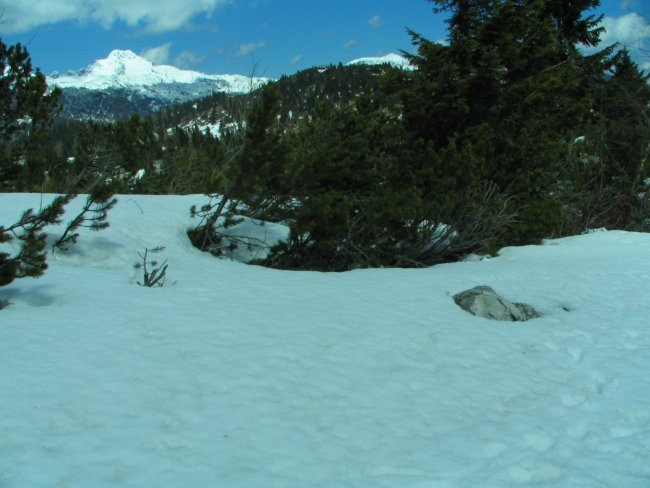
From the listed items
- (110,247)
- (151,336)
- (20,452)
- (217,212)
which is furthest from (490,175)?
(20,452)

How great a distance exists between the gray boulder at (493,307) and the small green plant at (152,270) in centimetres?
329

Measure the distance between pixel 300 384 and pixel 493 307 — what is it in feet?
9.14

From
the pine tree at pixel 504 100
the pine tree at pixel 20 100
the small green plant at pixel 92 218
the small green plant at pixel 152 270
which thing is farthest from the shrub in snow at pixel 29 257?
the pine tree at pixel 504 100

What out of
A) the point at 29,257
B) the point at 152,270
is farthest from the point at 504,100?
the point at 29,257

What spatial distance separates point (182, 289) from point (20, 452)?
9.17 feet

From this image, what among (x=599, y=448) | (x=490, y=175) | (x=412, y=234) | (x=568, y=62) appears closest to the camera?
(x=599, y=448)

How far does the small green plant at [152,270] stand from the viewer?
15.9ft

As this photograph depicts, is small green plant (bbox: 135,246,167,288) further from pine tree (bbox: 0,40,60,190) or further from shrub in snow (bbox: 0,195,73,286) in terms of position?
pine tree (bbox: 0,40,60,190)

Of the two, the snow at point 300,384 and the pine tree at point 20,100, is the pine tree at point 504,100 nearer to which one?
the snow at point 300,384

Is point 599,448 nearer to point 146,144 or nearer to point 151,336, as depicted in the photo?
point 151,336

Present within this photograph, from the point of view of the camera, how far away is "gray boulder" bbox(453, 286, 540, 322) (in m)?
4.93

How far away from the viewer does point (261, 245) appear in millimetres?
7570

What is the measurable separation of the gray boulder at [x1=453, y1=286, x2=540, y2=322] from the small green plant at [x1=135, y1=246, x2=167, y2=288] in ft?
10.8

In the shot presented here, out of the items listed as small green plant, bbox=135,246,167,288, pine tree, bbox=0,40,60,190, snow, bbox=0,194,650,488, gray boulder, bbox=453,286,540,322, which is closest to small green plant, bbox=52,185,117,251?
snow, bbox=0,194,650,488
